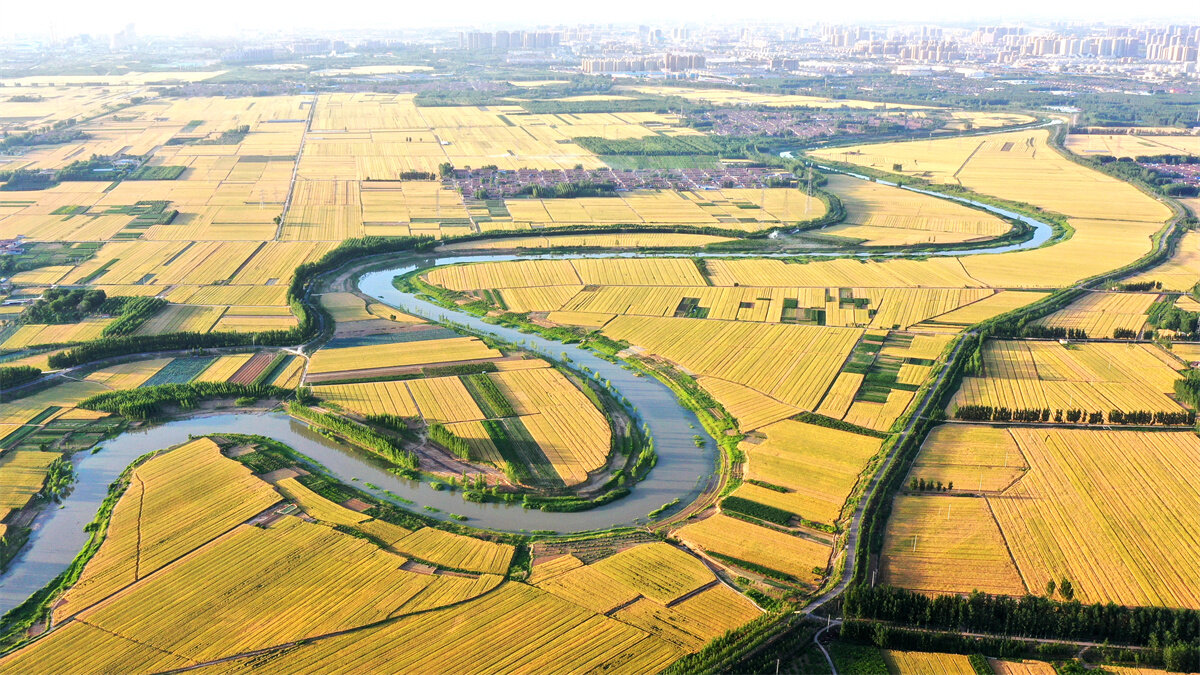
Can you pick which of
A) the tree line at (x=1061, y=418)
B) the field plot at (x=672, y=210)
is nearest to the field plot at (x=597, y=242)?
the field plot at (x=672, y=210)

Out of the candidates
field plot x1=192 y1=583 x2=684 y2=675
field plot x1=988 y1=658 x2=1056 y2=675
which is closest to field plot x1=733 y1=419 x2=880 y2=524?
field plot x1=988 y1=658 x2=1056 y2=675

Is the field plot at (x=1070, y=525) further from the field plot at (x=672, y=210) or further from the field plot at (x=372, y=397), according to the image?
the field plot at (x=672, y=210)

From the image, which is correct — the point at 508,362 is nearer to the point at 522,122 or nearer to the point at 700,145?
the point at 700,145

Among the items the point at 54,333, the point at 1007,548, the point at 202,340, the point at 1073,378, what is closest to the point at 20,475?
the point at 202,340

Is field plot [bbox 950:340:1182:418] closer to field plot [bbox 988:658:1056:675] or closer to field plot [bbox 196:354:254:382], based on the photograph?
field plot [bbox 988:658:1056:675]

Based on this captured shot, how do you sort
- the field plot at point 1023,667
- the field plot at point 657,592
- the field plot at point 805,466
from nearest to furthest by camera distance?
1. the field plot at point 1023,667
2. the field plot at point 657,592
3. the field plot at point 805,466

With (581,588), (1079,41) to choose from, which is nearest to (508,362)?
(581,588)

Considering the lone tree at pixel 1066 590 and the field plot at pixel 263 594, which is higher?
the lone tree at pixel 1066 590
